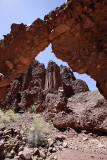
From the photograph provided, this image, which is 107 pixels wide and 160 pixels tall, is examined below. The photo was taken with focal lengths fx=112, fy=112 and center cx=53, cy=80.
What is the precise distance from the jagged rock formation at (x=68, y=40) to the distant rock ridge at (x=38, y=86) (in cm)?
804

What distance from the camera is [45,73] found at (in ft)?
54.8

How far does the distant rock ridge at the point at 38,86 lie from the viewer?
11.1 m

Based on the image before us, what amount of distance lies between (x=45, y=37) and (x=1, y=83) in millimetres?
1397

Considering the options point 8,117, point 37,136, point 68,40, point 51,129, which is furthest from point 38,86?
point 68,40

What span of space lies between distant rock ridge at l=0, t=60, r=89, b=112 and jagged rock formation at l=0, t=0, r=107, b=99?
8.04 metres

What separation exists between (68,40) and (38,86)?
12.8 m

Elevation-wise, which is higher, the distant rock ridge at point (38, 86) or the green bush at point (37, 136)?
the distant rock ridge at point (38, 86)

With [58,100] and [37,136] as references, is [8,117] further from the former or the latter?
[58,100]

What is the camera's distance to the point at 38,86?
14.8 m

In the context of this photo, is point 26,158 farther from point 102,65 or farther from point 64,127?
point 64,127

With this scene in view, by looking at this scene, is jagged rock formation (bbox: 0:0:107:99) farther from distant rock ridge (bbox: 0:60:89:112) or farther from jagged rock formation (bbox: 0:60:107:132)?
distant rock ridge (bbox: 0:60:89:112)

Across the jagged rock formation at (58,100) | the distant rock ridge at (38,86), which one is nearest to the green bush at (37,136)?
the jagged rock formation at (58,100)

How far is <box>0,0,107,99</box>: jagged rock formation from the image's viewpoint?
6.34 feet

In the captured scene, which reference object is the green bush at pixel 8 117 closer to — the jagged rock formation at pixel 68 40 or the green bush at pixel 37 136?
the green bush at pixel 37 136
